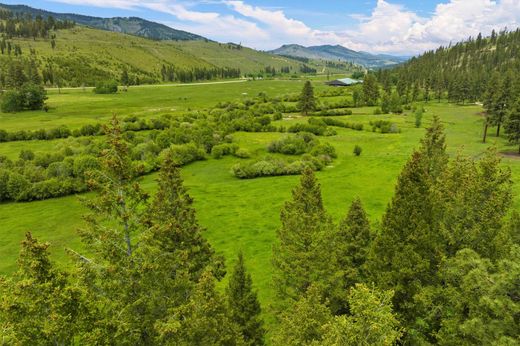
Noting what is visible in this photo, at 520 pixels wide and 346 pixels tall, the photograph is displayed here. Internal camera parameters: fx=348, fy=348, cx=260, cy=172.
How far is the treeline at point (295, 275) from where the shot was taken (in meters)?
13.9

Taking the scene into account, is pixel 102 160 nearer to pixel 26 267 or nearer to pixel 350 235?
pixel 26 267

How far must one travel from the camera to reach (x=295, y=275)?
24984 millimetres

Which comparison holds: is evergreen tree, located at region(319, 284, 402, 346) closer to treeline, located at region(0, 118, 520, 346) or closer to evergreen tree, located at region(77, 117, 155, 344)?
treeline, located at region(0, 118, 520, 346)

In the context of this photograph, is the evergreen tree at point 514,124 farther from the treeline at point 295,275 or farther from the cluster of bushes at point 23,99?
the cluster of bushes at point 23,99

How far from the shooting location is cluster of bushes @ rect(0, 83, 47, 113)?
152750 millimetres

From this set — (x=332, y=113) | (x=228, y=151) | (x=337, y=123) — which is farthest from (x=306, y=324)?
(x=332, y=113)

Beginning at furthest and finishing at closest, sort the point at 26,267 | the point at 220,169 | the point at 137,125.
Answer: the point at 137,125, the point at 220,169, the point at 26,267

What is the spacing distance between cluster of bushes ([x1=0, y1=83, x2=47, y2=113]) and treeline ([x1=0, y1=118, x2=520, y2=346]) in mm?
164842

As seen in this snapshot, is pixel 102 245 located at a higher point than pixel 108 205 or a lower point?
lower

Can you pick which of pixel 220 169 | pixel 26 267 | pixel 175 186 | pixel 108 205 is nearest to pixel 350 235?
pixel 175 186

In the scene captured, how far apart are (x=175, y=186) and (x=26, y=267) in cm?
1189

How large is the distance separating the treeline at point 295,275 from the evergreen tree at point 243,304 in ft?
0.29

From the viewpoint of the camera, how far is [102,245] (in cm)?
1585

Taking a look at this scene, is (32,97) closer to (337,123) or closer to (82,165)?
(82,165)
